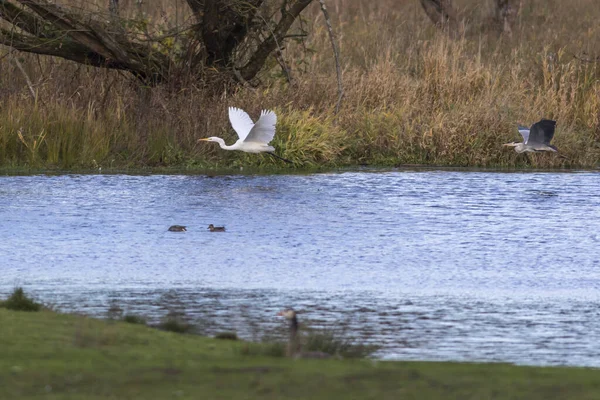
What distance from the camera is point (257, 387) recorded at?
5.44 meters

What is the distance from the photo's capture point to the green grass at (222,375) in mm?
5328

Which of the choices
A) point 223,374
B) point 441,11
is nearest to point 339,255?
point 223,374

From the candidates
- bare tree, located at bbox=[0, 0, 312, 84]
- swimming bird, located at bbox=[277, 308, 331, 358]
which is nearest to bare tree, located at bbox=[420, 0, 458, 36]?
bare tree, located at bbox=[0, 0, 312, 84]

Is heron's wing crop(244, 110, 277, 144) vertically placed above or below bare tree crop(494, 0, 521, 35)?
below

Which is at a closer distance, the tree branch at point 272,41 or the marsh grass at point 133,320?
the marsh grass at point 133,320

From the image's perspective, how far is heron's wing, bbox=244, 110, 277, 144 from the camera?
17.1 m

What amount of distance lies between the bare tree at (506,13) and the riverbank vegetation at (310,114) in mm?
9516

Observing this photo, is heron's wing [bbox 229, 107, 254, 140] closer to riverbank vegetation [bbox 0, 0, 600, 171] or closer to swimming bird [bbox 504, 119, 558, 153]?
riverbank vegetation [bbox 0, 0, 600, 171]

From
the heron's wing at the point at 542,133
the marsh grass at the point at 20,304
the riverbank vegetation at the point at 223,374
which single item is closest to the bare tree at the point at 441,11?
the heron's wing at the point at 542,133

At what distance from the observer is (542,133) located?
1753cm

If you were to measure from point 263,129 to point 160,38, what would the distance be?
379cm

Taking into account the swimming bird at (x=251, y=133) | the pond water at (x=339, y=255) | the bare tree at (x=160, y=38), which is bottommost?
the pond water at (x=339, y=255)

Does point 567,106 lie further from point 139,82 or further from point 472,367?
point 472,367

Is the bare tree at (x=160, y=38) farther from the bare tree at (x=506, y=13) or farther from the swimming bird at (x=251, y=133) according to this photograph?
the bare tree at (x=506, y=13)
